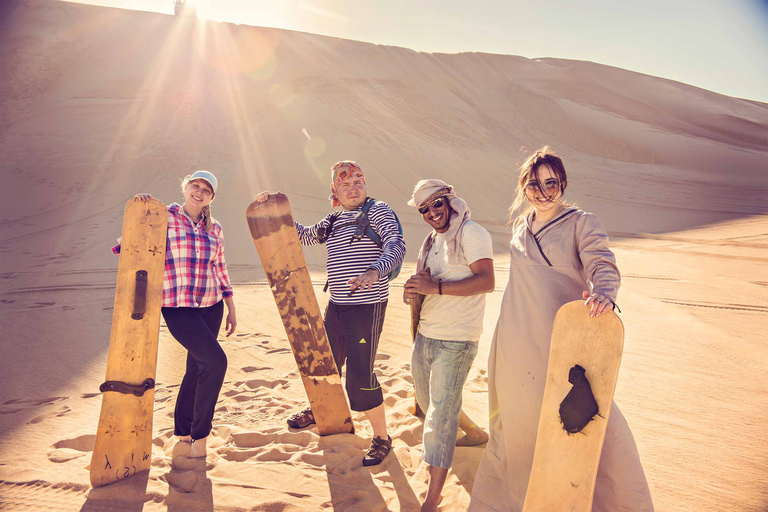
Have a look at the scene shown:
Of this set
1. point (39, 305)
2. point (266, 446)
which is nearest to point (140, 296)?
point (266, 446)

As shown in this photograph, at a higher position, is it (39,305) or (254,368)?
(39,305)

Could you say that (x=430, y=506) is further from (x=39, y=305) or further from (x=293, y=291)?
(x=39, y=305)

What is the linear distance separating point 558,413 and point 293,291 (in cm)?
186

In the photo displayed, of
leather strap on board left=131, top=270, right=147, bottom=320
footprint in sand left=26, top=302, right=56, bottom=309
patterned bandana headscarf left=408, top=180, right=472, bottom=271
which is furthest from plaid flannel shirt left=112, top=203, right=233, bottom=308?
footprint in sand left=26, top=302, right=56, bottom=309

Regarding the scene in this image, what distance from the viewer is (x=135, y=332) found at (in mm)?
2846

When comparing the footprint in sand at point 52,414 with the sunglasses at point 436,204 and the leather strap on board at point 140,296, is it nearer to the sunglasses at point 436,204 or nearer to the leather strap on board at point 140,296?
the leather strap on board at point 140,296

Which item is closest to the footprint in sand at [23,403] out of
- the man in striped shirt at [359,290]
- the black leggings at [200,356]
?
the black leggings at [200,356]

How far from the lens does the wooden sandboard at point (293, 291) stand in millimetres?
3107

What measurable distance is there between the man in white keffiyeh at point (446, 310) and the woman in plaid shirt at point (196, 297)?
4.21 feet

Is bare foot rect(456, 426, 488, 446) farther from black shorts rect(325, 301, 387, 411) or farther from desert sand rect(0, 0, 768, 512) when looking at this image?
black shorts rect(325, 301, 387, 411)

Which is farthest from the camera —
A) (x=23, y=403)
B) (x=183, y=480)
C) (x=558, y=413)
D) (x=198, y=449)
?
(x=23, y=403)

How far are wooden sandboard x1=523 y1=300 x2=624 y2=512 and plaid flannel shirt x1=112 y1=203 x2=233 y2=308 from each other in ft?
6.85

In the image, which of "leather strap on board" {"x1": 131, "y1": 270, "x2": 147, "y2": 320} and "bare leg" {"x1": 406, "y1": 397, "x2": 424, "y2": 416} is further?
"bare leg" {"x1": 406, "y1": 397, "x2": 424, "y2": 416}

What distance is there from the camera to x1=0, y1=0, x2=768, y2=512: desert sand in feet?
9.67
